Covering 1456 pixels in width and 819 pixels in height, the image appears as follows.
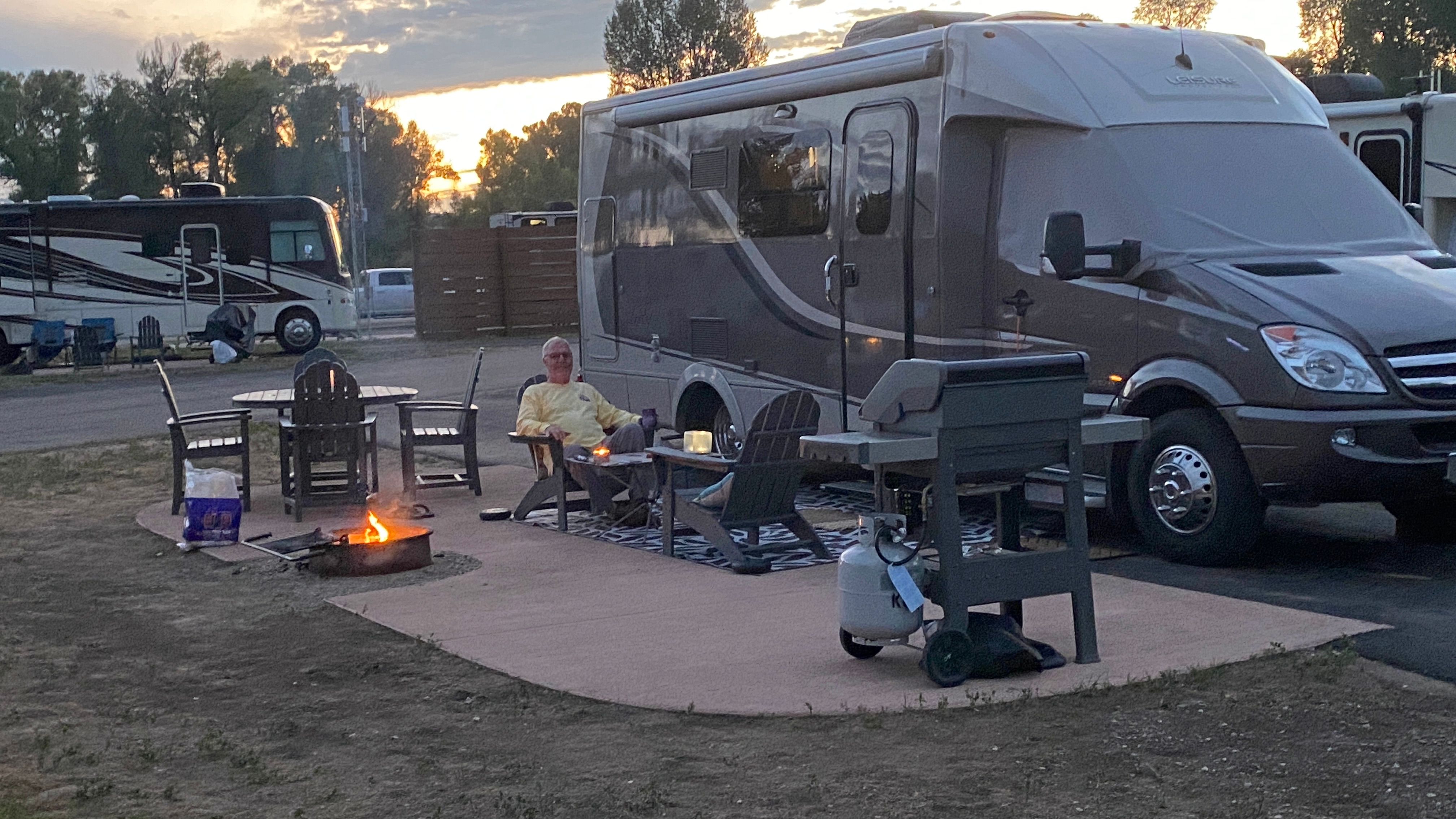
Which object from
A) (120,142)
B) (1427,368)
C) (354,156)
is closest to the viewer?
(1427,368)

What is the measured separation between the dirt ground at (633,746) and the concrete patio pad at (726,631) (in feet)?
0.56

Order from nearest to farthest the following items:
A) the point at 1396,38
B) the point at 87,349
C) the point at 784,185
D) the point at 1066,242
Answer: the point at 1066,242 < the point at 784,185 < the point at 87,349 < the point at 1396,38

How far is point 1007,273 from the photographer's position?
28.0 ft

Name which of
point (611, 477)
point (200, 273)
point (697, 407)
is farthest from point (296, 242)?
point (611, 477)

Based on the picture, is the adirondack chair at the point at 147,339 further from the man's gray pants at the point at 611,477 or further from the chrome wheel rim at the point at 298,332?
the man's gray pants at the point at 611,477

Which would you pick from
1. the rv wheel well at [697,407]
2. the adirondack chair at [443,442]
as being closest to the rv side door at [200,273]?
the adirondack chair at [443,442]

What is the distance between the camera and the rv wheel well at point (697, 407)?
1077 cm

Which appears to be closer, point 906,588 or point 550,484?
point 906,588

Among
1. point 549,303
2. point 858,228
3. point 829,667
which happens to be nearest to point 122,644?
point 829,667

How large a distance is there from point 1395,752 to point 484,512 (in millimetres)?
6233

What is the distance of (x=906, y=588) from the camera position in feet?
18.3

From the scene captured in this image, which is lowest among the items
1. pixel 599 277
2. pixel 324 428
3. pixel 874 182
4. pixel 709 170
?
pixel 324 428

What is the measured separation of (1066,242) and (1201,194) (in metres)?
0.83

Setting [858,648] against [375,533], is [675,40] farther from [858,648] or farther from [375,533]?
[858,648]
